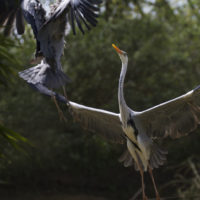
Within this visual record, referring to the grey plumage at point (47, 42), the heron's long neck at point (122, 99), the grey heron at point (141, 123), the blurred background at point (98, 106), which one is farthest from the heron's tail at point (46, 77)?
the blurred background at point (98, 106)

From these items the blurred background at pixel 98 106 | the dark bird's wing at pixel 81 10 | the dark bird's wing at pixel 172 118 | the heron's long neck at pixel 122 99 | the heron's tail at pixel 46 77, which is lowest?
the blurred background at pixel 98 106

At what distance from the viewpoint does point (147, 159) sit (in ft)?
13.4

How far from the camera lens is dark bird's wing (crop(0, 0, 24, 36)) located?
12.8ft

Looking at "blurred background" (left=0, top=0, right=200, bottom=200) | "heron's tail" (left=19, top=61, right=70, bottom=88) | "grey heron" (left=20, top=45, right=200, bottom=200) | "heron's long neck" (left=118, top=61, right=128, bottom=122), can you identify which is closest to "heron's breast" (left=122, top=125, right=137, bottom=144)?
"grey heron" (left=20, top=45, right=200, bottom=200)

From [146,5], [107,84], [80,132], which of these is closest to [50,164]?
[80,132]

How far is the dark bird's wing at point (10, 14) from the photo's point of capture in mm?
3895

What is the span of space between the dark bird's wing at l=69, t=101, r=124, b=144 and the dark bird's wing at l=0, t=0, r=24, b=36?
1.07m

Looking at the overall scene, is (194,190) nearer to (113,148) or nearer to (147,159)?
(113,148)

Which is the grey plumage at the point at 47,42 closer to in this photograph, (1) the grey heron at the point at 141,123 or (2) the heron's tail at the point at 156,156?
(1) the grey heron at the point at 141,123

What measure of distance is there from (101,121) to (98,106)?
2862 mm

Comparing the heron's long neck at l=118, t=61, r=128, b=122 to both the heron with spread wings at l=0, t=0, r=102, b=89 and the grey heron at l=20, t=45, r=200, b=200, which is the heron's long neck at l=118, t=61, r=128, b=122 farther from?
the heron with spread wings at l=0, t=0, r=102, b=89

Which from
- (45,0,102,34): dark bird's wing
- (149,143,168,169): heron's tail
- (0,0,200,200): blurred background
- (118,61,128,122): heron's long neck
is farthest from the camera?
(0,0,200,200): blurred background

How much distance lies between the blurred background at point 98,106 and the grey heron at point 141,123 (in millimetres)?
2188

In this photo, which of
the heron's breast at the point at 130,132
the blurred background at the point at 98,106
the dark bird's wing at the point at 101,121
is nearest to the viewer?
the heron's breast at the point at 130,132
